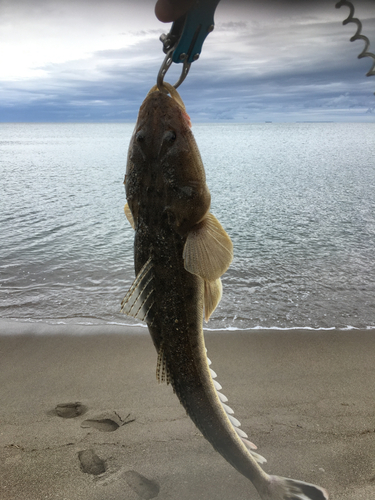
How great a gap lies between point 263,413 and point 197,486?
1.25 m

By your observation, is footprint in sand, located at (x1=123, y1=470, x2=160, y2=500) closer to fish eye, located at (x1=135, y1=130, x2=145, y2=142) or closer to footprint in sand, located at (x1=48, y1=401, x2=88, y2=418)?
footprint in sand, located at (x1=48, y1=401, x2=88, y2=418)

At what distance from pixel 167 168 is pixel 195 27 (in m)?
0.66

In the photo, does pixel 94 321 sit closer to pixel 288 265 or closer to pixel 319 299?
pixel 319 299

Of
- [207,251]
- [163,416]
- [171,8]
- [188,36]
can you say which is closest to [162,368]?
[207,251]

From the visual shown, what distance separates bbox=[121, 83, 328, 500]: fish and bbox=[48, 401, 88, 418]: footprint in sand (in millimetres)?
2716

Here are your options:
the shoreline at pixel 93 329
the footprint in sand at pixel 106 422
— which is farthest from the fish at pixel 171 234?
the shoreline at pixel 93 329

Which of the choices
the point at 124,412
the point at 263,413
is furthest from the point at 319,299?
the point at 124,412

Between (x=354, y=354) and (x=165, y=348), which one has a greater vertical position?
(x=165, y=348)

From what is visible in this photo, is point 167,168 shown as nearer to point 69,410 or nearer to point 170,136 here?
point 170,136

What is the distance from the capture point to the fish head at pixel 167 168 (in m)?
2.01

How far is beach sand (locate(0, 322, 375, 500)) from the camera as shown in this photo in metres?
3.55

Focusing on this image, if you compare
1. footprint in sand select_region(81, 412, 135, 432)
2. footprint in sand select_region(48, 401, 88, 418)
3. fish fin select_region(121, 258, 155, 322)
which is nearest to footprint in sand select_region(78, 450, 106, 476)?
footprint in sand select_region(81, 412, 135, 432)

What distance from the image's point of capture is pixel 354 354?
5633mm

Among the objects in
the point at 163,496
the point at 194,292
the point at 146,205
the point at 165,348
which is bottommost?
the point at 163,496
